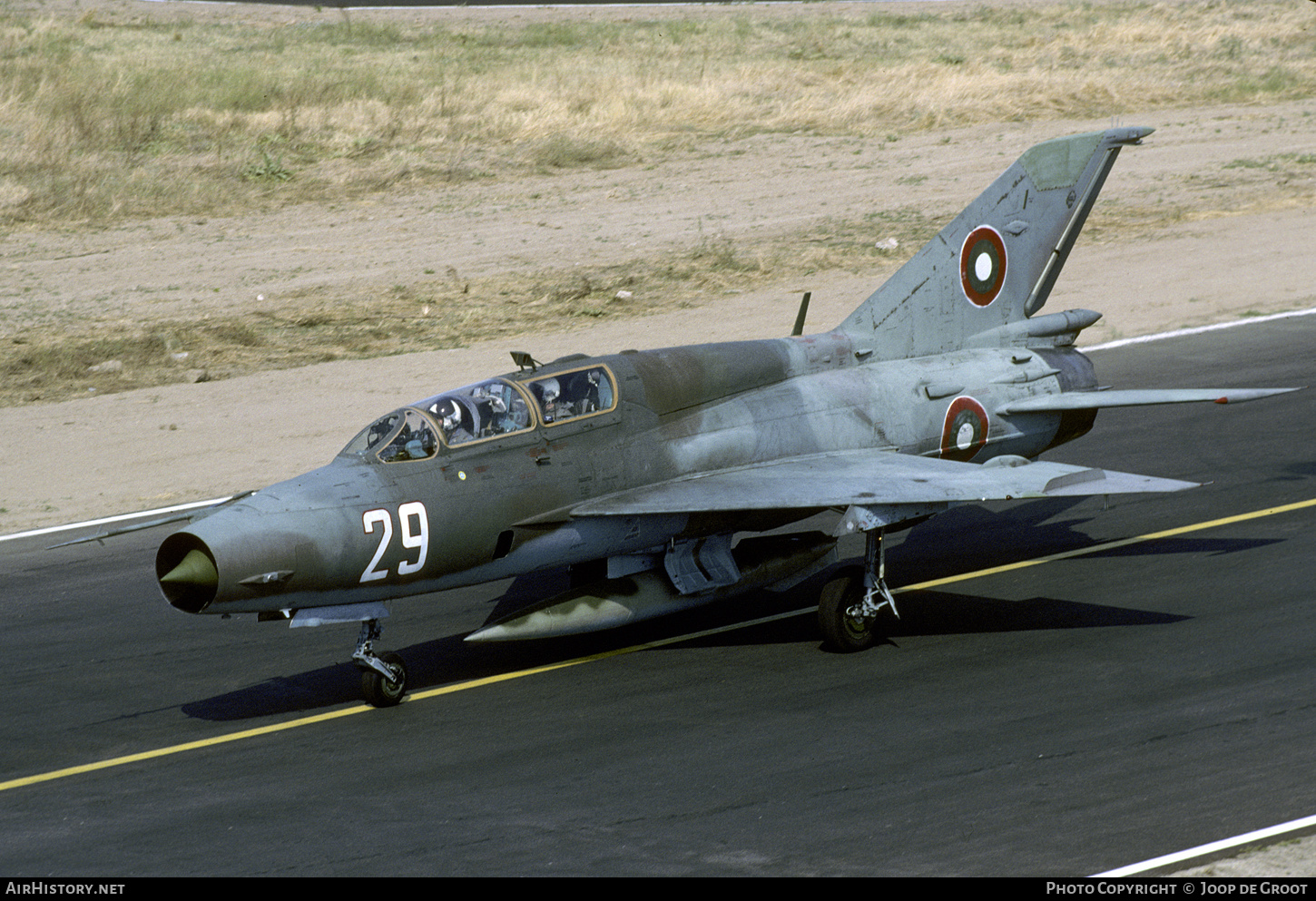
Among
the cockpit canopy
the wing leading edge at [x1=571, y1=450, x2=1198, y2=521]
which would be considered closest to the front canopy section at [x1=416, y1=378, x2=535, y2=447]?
the cockpit canopy

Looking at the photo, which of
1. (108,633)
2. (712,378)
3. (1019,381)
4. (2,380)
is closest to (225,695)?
(108,633)

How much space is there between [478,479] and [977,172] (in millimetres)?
29727

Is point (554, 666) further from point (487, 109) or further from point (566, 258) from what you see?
point (487, 109)

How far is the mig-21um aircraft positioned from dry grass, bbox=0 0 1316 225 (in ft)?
84.1

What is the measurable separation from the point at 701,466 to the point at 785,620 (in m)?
2.17

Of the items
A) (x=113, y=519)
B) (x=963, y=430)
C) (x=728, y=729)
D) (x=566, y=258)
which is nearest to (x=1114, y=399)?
(x=963, y=430)

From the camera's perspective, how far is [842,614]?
15.1 meters

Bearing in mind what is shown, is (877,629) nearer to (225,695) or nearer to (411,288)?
(225,695)

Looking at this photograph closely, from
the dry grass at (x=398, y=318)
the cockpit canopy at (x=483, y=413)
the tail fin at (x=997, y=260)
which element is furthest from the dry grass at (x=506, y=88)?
the cockpit canopy at (x=483, y=413)

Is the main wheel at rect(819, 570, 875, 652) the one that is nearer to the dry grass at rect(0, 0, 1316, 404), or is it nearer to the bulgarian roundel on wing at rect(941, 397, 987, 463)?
the bulgarian roundel on wing at rect(941, 397, 987, 463)

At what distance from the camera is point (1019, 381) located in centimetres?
1739

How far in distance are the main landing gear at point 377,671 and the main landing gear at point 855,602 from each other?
13.9 feet

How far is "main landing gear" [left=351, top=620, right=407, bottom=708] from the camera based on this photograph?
46.3ft

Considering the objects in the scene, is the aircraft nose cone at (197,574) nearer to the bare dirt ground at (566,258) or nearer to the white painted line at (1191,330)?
the bare dirt ground at (566,258)
